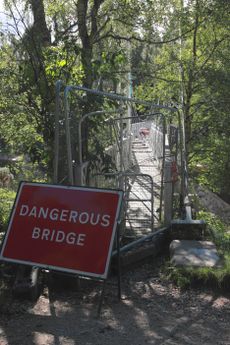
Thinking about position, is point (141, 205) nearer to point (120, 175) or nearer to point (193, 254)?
point (120, 175)

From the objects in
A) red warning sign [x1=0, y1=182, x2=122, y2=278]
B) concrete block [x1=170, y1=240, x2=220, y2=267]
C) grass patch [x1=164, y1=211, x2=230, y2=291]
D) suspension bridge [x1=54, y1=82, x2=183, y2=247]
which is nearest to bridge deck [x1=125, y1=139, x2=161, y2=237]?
suspension bridge [x1=54, y1=82, x2=183, y2=247]

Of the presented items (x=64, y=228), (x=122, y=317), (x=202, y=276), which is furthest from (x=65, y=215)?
(x=202, y=276)

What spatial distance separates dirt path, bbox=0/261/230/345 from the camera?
4.04m

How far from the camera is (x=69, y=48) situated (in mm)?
7043

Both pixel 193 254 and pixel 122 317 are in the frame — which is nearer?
pixel 122 317

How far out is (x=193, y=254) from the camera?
19.2 ft

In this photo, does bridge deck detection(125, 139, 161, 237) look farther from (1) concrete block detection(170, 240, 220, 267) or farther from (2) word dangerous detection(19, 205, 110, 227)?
(2) word dangerous detection(19, 205, 110, 227)

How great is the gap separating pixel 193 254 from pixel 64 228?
→ 70.9 inches

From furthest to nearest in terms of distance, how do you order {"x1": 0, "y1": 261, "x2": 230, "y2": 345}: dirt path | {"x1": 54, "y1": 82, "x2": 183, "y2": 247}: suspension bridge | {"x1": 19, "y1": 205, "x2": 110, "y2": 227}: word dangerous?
1. {"x1": 54, "y1": 82, "x2": 183, "y2": 247}: suspension bridge
2. {"x1": 19, "y1": 205, "x2": 110, "y2": 227}: word dangerous
3. {"x1": 0, "y1": 261, "x2": 230, "y2": 345}: dirt path

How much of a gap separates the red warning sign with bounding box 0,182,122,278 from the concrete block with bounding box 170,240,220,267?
131 cm

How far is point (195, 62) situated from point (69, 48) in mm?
10610

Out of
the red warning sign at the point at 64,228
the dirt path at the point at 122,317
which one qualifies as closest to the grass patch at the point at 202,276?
the dirt path at the point at 122,317

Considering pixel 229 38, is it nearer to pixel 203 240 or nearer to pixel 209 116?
pixel 209 116

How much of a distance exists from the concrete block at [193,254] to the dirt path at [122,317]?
38 cm
